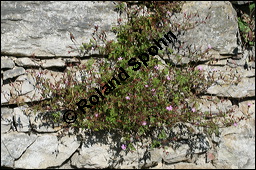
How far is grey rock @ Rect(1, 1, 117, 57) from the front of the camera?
445 cm

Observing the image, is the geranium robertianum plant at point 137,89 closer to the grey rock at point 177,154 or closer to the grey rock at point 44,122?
the grey rock at point 44,122

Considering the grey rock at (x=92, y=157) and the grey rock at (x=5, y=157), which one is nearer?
the grey rock at (x=5, y=157)

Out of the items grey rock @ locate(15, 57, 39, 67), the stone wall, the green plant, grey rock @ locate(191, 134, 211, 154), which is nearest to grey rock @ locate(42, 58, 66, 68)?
the stone wall

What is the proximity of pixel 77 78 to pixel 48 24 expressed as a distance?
91 cm

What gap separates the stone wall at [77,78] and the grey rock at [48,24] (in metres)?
0.01

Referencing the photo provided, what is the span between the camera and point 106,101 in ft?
14.8

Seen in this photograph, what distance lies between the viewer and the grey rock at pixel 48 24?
14.6 feet

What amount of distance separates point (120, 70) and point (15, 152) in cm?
194

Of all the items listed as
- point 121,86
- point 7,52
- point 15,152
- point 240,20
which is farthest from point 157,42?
point 15,152

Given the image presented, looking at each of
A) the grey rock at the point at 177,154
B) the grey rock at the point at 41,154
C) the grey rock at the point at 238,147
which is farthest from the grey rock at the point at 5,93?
the grey rock at the point at 238,147

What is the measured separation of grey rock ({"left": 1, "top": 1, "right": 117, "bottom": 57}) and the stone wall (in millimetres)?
14

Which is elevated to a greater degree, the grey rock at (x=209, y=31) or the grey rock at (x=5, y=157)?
the grey rock at (x=209, y=31)

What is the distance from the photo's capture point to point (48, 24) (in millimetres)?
4570

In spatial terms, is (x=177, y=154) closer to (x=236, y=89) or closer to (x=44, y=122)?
(x=236, y=89)
